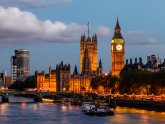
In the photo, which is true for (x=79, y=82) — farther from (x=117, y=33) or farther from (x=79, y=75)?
(x=117, y=33)

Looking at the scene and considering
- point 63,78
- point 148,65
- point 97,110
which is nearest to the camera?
point 97,110

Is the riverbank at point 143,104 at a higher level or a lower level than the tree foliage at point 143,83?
lower

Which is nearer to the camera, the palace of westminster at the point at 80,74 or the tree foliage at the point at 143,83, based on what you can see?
the tree foliage at the point at 143,83

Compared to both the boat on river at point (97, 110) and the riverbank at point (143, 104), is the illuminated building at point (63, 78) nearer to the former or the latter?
the riverbank at point (143, 104)

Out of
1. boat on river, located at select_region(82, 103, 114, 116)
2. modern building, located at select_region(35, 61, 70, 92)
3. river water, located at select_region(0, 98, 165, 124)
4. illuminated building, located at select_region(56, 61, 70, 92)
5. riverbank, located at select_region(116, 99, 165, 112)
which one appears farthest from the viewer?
modern building, located at select_region(35, 61, 70, 92)

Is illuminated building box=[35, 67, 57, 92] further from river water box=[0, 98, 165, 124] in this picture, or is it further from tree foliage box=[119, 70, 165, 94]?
river water box=[0, 98, 165, 124]

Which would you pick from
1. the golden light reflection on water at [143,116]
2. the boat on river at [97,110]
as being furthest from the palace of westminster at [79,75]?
the golden light reflection on water at [143,116]

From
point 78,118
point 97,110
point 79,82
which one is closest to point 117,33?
point 79,82

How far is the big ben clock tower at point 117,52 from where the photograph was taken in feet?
580

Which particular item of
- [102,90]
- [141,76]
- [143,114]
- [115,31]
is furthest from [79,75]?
[143,114]

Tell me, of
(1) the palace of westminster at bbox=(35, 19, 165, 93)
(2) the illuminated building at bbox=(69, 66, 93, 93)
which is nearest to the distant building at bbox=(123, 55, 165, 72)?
(1) the palace of westminster at bbox=(35, 19, 165, 93)

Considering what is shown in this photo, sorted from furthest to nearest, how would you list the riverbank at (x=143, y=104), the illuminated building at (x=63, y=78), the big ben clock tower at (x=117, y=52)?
the illuminated building at (x=63, y=78), the big ben clock tower at (x=117, y=52), the riverbank at (x=143, y=104)

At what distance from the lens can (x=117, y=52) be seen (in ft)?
594

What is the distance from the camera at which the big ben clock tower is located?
177 m
